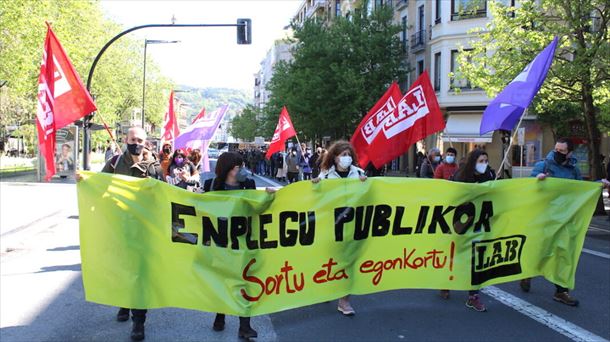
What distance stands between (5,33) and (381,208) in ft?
66.3

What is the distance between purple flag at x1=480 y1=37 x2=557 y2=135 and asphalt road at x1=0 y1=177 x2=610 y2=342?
208 centimetres

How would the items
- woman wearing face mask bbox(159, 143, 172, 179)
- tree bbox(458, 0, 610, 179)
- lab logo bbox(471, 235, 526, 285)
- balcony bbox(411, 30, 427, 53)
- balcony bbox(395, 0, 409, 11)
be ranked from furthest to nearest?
balcony bbox(395, 0, 409, 11)
balcony bbox(411, 30, 427, 53)
tree bbox(458, 0, 610, 179)
woman wearing face mask bbox(159, 143, 172, 179)
lab logo bbox(471, 235, 526, 285)

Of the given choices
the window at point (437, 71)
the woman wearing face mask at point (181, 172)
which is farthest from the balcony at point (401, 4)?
the woman wearing face mask at point (181, 172)

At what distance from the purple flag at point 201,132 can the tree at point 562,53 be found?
339 inches

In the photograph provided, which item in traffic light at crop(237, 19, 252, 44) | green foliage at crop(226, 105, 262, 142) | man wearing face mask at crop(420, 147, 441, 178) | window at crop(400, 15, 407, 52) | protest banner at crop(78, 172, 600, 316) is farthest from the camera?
green foliage at crop(226, 105, 262, 142)

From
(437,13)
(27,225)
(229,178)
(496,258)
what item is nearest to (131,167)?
(229,178)

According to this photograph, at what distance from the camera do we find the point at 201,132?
10.5 metres

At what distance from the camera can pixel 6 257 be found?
834 centimetres

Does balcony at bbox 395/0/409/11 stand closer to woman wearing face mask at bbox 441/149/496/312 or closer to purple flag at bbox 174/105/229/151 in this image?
purple flag at bbox 174/105/229/151

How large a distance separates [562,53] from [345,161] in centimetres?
1168

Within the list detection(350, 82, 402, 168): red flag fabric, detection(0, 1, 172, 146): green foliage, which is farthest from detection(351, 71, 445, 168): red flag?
detection(0, 1, 172, 146): green foliage

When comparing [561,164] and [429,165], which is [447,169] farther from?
[429,165]

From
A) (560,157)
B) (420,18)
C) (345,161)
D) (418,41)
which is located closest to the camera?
(345,161)

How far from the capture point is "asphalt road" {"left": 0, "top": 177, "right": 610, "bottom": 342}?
4891mm
